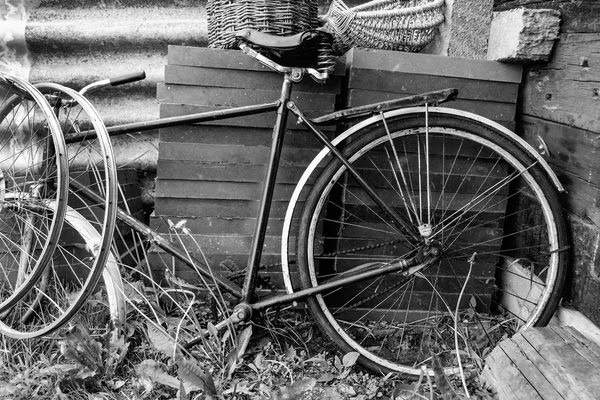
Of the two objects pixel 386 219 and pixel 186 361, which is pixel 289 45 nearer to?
pixel 386 219

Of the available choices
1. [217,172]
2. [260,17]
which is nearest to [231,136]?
[217,172]

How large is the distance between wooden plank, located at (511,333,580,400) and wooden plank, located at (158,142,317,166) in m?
1.21

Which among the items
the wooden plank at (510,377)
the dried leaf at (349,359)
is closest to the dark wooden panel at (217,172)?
the dried leaf at (349,359)

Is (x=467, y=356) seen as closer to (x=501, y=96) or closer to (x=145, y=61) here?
(x=501, y=96)

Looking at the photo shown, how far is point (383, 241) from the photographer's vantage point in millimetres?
2576

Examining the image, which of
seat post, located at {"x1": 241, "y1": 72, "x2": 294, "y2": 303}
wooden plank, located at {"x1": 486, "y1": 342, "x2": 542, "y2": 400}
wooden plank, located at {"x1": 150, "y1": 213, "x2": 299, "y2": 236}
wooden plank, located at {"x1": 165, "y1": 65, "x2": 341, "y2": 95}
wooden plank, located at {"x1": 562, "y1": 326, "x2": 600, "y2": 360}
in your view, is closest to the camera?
wooden plank, located at {"x1": 486, "y1": 342, "x2": 542, "y2": 400}

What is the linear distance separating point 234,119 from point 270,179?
1.41 feet

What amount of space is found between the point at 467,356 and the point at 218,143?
1.49m

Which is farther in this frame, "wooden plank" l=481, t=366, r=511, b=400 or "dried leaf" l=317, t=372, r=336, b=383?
"dried leaf" l=317, t=372, r=336, b=383

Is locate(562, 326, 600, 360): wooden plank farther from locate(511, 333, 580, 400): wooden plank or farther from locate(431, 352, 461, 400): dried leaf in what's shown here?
locate(431, 352, 461, 400): dried leaf

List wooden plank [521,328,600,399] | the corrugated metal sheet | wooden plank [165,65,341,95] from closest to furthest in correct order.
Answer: wooden plank [521,328,600,399]
wooden plank [165,65,341,95]
the corrugated metal sheet

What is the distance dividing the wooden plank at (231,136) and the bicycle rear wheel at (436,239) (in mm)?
260

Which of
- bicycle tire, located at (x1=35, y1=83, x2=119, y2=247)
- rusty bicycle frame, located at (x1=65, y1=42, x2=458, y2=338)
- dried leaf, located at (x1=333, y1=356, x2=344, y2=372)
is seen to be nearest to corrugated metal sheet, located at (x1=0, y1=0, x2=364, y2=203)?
bicycle tire, located at (x1=35, y1=83, x2=119, y2=247)

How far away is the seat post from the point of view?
221 cm
